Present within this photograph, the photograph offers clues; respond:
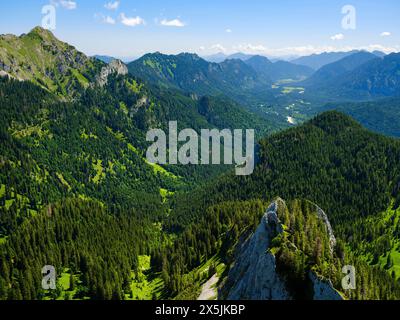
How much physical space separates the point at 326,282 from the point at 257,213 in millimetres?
89510

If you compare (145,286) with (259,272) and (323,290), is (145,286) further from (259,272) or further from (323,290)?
(323,290)

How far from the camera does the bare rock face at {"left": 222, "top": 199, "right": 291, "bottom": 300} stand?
97.6m

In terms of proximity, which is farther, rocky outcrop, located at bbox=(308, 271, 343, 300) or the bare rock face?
the bare rock face

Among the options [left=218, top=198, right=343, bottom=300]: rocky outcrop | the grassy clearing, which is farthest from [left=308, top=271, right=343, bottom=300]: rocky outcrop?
the grassy clearing

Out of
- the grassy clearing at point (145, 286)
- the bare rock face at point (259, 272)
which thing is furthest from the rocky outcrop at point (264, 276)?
the grassy clearing at point (145, 286)

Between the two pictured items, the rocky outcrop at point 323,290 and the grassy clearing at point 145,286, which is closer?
the rocky outcrop at point 323,290

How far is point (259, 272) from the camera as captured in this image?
10350cm

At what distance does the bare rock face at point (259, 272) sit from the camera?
97.6 metres

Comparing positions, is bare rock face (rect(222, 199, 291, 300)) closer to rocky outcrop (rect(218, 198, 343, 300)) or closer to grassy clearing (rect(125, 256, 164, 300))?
rocky outcrop (rect(218, 198, 343, 300))

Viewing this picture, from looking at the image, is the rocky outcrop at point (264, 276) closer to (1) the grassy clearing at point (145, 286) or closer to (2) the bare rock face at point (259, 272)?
(2) the bare rock face at point (259, 272)

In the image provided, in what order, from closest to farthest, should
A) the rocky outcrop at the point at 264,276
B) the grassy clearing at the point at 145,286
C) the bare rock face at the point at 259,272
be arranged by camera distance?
1. the rocky outcrop at the point at 264,276
2. the bare rock face at the point at 259,272
3. the grassy clearing at the point at 145,286

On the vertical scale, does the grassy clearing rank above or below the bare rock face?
below
